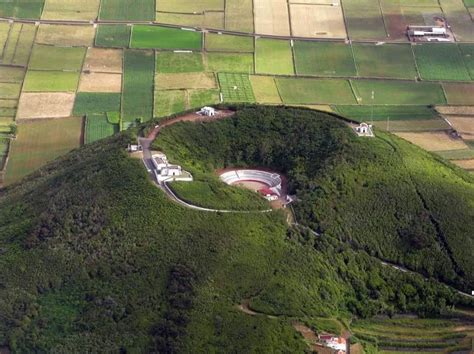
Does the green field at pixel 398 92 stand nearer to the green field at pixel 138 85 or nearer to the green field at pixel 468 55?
the green field at pixel 468 55

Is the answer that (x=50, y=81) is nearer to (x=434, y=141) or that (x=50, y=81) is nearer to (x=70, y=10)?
(x=70, y=10)

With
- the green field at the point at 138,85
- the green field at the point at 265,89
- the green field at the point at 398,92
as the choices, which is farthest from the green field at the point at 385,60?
the green field at the point at 138,85

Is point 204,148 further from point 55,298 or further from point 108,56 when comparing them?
point 108,56

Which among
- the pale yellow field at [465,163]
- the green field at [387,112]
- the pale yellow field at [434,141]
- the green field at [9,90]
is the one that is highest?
the green field at [9,90]

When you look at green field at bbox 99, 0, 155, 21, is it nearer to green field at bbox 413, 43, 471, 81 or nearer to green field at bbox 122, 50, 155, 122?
green field at bbox 122, 50, 155, 122

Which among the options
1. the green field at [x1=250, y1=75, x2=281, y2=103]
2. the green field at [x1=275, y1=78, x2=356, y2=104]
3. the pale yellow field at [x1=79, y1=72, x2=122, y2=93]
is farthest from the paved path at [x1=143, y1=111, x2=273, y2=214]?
the pale yellow field at [x1=79, y1=72, x2=122, y2=93]

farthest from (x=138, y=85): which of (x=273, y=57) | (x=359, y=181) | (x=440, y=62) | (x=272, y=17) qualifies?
(x=359, y=181)
